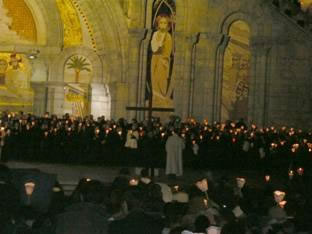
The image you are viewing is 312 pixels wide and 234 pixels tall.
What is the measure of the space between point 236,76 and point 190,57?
111 inches

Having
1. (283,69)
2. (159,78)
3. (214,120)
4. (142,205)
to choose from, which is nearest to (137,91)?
(159,78)

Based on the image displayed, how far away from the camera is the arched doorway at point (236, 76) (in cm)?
4078

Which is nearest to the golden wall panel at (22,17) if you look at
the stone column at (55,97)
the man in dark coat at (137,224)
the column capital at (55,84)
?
the column capital at (55,84)

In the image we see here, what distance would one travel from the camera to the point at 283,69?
3594 cm

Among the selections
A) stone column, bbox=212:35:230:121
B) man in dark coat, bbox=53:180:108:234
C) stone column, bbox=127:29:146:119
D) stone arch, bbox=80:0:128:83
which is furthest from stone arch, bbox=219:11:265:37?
man in dark coat, bbox=53:180:108:234

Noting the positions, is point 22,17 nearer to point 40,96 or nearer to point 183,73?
point 40,96

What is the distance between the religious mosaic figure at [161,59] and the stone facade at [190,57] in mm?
372

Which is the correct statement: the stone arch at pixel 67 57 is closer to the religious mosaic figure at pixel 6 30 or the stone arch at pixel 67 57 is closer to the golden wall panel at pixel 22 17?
the golden wall panel at pixel 22 17

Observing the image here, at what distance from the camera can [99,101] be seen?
1715 inches

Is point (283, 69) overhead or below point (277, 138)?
overhead

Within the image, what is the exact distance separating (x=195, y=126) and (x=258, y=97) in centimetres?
335

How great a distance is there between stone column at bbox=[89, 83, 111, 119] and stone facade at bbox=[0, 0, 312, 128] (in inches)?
1.9

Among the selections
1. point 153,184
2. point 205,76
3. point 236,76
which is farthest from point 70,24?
point 153,184

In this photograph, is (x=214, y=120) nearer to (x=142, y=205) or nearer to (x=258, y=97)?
(x=258, y=97)
